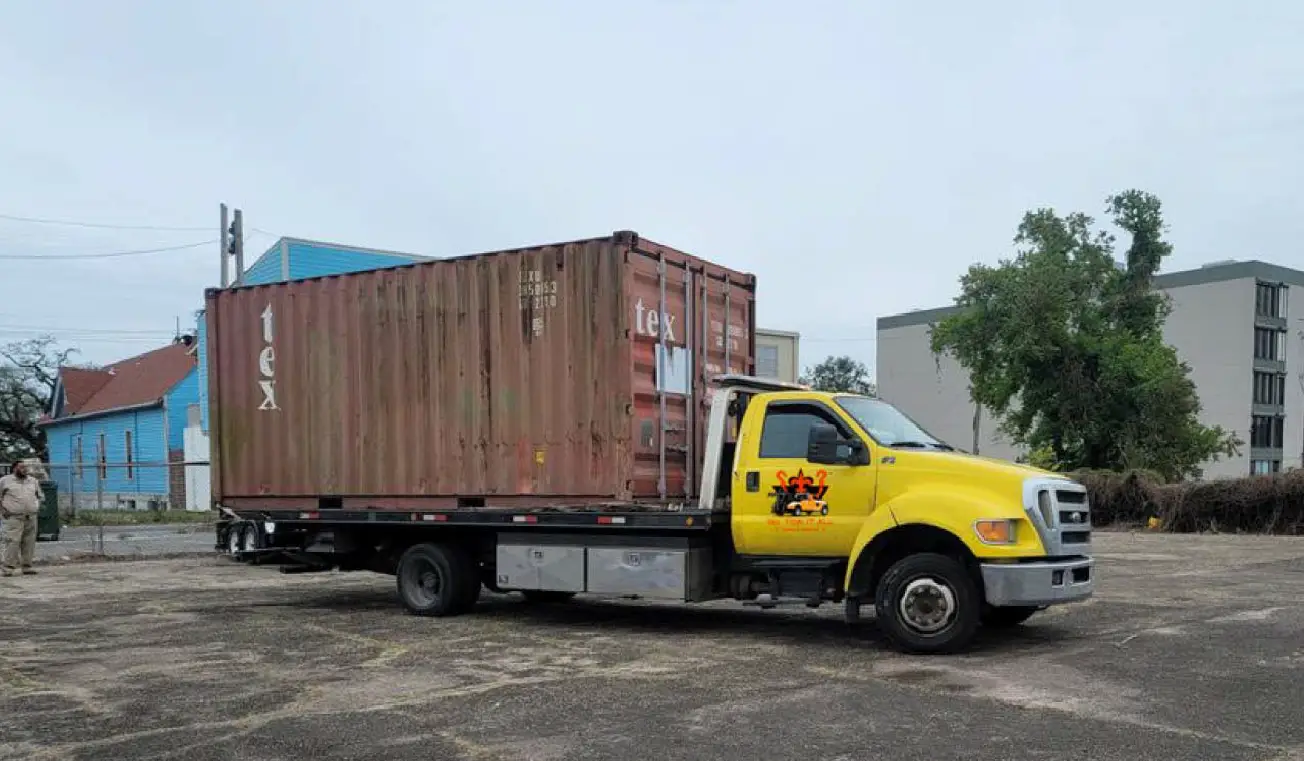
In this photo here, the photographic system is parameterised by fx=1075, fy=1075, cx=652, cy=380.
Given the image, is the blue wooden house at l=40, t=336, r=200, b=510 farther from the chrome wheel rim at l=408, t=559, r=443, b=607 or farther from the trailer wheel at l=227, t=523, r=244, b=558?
the chrome wheel rim at l=408, t=559, r=443, b=607

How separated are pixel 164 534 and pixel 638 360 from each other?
66.1 ft

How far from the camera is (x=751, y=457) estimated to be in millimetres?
9516

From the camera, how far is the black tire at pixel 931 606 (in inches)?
332

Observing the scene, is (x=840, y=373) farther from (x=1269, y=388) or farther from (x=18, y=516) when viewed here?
(x=18, y=516)

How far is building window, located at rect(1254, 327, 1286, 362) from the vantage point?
196ft

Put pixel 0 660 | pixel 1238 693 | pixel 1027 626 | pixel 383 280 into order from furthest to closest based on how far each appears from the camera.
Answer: pixel 383 280
pixel 1027 626
pixel 0 660
pixel 1238 693

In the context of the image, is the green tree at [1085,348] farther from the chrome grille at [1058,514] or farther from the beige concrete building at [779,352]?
the chrome grille at [1058,514]

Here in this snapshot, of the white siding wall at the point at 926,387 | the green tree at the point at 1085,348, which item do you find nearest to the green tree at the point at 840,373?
the white siding wall at the point at 926,387

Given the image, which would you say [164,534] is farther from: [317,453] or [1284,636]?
[1284,636]

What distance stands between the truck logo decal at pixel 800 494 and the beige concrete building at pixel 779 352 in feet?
135

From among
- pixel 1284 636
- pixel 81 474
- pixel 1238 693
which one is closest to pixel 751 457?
pixel 1238 693

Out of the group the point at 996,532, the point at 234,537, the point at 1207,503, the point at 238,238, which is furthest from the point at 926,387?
the point at 996,532

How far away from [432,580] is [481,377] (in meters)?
2.29

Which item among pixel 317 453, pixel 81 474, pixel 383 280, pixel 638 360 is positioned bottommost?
pixel 81 474
